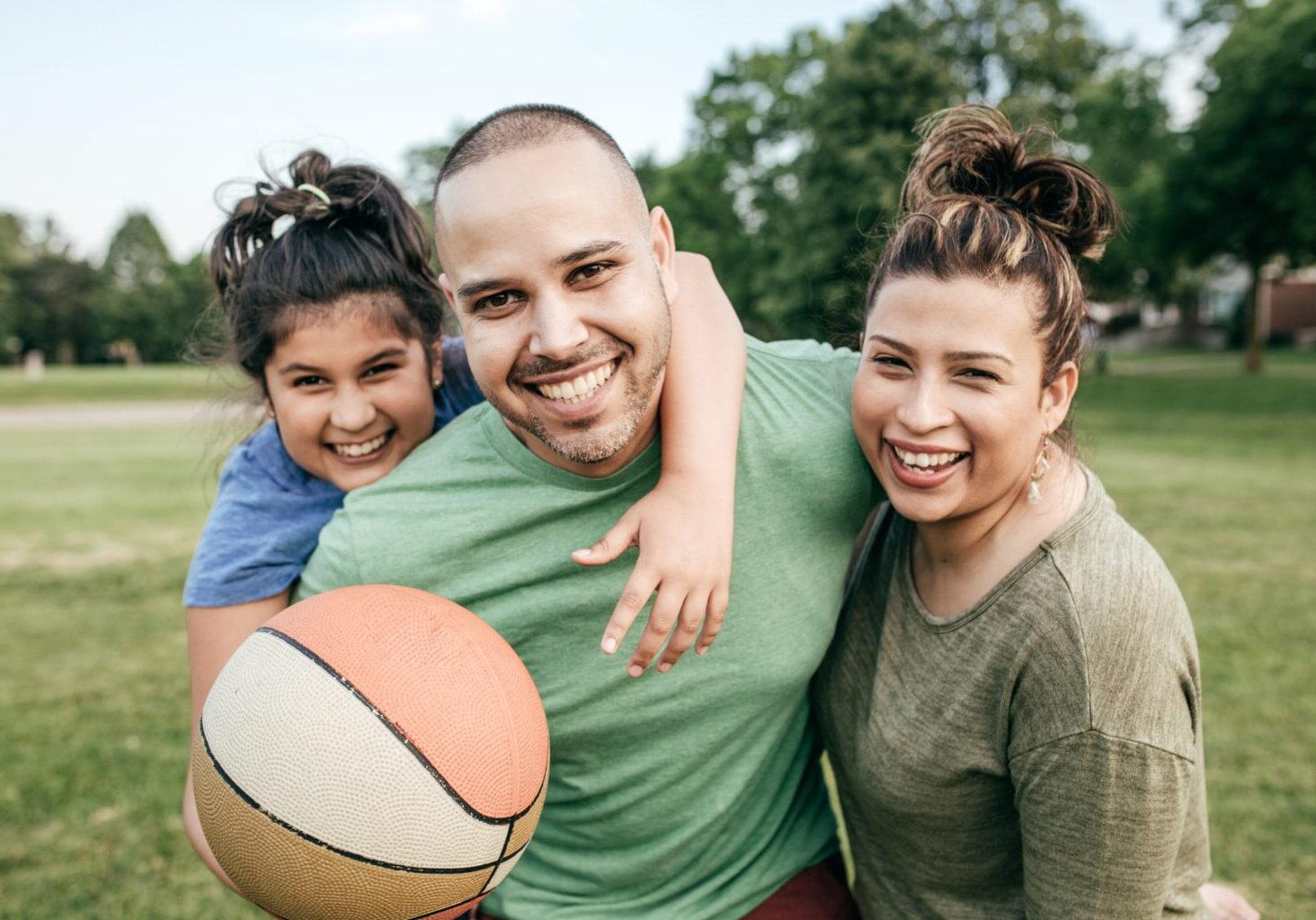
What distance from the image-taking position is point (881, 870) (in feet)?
8.48

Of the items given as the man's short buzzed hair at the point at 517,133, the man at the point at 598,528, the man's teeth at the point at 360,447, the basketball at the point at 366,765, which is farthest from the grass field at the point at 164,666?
the basketball at the point at 366,765

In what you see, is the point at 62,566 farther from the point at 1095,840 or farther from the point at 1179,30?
the point at 1179,30

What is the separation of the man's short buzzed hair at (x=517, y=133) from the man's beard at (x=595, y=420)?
0.48m

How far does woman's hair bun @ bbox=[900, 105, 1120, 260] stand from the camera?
2.36 metres

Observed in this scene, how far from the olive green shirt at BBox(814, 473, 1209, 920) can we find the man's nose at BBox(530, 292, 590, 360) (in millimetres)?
971

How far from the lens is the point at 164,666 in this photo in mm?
7188

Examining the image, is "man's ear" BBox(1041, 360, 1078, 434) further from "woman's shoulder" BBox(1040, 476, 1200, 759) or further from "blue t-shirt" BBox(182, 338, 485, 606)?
"blue t-shirt" BBox(182, 338, 485, 606)

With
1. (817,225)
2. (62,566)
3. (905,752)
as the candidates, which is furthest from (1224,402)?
(905,752)

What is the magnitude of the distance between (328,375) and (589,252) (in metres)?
1.14

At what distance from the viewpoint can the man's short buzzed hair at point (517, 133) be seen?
2328 mm

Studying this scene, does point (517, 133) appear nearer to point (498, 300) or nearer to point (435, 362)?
point (498, 300)

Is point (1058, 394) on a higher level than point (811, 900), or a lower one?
higher

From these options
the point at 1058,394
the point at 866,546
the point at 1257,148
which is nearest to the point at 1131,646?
the point at 1058,394

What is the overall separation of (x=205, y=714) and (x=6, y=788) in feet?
14.1
